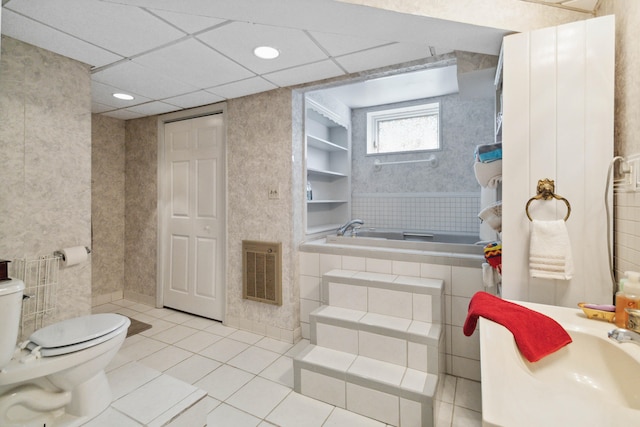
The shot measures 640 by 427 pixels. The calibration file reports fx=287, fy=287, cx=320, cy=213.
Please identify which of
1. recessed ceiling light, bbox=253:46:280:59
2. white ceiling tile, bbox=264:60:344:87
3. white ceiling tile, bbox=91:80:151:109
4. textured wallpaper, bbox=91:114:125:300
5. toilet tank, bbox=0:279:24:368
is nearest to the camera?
toilet tank, bbox=0:279:24:368

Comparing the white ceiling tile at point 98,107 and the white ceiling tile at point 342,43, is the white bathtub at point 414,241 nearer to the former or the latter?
the white ceiling tile at point 342,43

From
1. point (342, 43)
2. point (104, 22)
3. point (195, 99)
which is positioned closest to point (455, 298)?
point (342, 43)

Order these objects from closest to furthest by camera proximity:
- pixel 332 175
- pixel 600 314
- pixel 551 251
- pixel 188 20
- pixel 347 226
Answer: pixel 600 314
pixel 551 251
pixel 188 20
pixel 347 226
pixel 332 175

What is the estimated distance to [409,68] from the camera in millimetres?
2074

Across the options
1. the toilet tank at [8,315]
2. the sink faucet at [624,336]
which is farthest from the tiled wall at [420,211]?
the toilet tank at [8,315]

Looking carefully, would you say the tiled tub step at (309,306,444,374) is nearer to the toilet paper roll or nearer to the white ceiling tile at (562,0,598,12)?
the toilet paper roll

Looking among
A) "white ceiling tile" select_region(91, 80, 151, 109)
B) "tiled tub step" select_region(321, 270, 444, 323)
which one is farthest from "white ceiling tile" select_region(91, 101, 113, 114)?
"tiled tub step" select_region(321, 270, 444, 323)

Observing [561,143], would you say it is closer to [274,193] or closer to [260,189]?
[274,193]

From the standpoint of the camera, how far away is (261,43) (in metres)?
1.76

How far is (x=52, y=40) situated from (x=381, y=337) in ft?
8.93

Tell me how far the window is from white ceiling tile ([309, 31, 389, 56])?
188cm

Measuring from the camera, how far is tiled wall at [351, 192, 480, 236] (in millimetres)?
3201

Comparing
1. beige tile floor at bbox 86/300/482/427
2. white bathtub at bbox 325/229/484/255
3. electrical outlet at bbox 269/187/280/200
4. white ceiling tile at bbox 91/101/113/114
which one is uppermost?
white ceiling tile at bbox 91/101/113/114

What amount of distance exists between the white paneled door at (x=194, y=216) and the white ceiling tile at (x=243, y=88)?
1.15 feet
